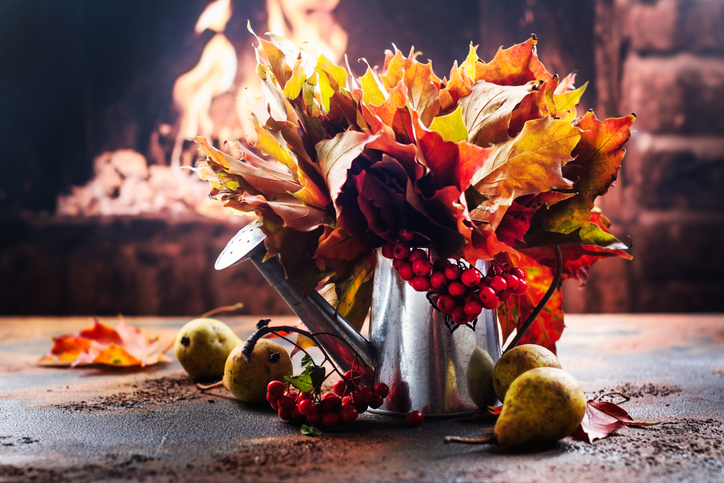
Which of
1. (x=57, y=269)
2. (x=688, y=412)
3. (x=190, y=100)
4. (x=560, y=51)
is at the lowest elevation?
(x=688, y=412)

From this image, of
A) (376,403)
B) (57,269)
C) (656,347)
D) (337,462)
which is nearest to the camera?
(337,462)

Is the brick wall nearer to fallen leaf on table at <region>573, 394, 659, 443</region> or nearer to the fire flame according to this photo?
the fire flame

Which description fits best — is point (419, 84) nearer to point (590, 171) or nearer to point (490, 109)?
point (490, 109)

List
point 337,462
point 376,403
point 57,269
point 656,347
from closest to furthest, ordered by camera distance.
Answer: point 337,462, point 376,403, point 656,347, point 57,269

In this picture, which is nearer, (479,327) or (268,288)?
(479,327)

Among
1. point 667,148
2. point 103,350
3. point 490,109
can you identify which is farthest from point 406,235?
point 667,148

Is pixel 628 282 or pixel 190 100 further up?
pixel 190 100

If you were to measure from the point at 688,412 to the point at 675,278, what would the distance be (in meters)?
1.24

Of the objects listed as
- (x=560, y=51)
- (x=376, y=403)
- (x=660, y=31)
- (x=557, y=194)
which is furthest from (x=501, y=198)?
(x=660, y=31)

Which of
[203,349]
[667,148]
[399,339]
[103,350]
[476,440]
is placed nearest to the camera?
[476,440]

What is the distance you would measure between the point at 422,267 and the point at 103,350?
0.51 meters

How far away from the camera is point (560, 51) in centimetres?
155

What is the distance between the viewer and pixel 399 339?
18.4 inches

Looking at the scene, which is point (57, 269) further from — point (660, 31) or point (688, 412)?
point (660, 31)
